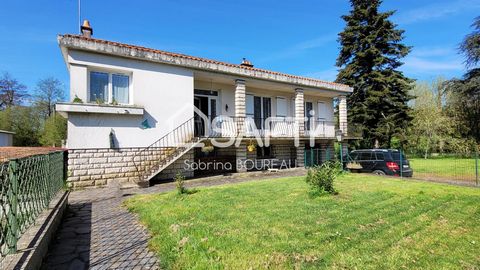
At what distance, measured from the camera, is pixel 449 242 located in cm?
393

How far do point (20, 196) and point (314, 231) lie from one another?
4256 millimetres

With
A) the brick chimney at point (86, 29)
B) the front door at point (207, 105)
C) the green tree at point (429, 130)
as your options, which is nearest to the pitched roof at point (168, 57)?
the brick chimney at point (86, 29)

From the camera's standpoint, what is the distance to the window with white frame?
33.3 ft

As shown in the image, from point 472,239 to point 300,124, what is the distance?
1159cm

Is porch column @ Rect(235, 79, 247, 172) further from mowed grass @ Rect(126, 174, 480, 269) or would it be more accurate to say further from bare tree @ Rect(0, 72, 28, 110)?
bare tree @ Rect(0, 72, 28, 110)

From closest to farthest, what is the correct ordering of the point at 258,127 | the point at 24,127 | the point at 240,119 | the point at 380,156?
the point at 380,156, the point at 240,119, the point at 258,127, the point at 24,127

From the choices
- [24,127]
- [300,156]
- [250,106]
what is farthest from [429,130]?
[24,127]

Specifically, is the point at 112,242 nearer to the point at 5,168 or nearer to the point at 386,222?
the point at 5,168

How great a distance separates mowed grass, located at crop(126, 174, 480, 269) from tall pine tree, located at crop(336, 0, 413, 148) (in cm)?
1642

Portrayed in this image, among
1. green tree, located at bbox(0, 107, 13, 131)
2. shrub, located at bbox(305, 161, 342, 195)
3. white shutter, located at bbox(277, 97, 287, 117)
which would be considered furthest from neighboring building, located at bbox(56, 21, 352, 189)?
green tree, located at bbox(0, 107, 13, 131)

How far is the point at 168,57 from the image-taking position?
37.2 feet

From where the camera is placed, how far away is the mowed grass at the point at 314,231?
129 inches

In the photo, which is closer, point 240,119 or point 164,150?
point 164,150

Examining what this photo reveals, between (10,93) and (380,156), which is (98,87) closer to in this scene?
(380,156)
